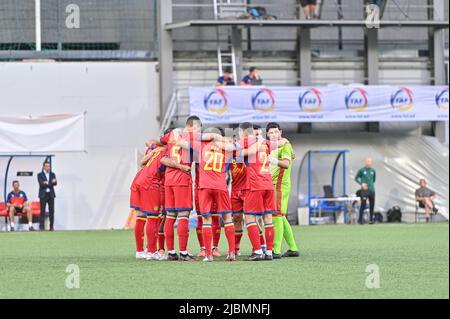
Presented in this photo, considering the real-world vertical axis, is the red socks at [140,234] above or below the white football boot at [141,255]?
above

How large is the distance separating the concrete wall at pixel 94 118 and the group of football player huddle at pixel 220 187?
16.0m

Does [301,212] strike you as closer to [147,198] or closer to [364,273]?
[147,198]

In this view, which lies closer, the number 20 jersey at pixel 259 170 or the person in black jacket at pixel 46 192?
the number 20 jersey at pixel 259 170

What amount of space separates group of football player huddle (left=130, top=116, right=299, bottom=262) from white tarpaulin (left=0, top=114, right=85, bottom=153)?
13.8 m

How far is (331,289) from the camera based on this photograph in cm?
1038

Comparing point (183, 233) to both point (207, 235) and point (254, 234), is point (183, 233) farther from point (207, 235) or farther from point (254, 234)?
point (254, 234)

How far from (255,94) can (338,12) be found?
204 inches

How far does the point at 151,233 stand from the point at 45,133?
47.5 feet

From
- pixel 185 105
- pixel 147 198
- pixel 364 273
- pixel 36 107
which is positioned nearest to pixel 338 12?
pixel 185 105

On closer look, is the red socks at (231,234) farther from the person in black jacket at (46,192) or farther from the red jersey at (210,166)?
the person in black jacket at (46,192)

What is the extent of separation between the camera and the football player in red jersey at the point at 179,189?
47.7 ft

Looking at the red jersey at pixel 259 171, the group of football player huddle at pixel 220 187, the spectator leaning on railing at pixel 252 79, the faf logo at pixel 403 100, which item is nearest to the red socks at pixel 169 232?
the group of football player huddle at pixel 220 187

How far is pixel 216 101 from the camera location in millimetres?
30750

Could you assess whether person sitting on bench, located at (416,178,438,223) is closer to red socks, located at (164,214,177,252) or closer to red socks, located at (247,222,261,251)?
red socks, located at (247,222,261,251)
